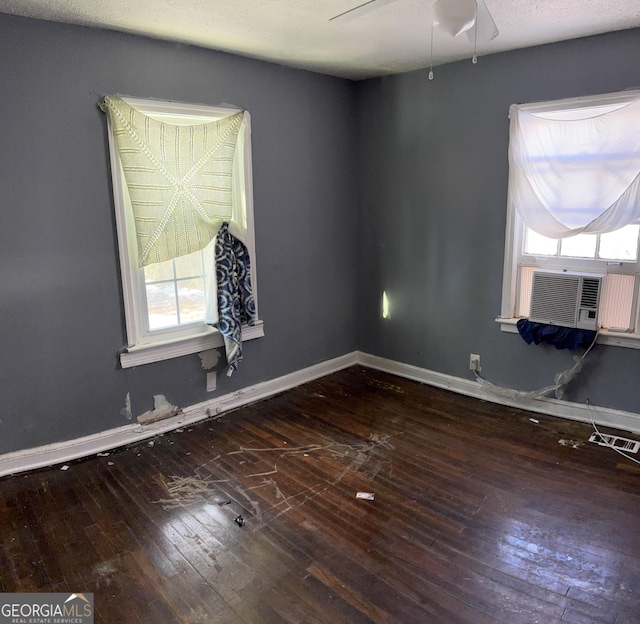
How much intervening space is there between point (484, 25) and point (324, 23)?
108 cm

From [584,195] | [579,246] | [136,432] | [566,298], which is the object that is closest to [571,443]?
[566,298]

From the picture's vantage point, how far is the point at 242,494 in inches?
108

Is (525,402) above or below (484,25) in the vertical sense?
below

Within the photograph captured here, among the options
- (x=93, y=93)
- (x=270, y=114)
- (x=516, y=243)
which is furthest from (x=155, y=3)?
(x=516, y=243)

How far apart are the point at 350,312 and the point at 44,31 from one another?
10.3 ft

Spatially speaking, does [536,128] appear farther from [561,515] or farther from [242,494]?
[242,494]

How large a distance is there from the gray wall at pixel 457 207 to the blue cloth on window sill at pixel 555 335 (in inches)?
4.1

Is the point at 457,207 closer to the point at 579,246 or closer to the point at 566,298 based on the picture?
the point at 579,246

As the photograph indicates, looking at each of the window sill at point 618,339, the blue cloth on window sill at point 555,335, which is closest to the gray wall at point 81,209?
the blue cloth on window sill at point 555,335

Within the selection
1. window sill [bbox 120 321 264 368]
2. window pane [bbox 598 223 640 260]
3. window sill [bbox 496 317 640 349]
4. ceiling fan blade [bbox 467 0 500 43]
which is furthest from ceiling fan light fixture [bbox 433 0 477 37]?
window sill [bbox 120 321 264 368]

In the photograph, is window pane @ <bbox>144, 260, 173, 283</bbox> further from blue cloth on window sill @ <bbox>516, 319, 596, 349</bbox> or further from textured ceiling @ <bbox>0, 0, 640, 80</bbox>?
blue cloth on window sill @ <bbox>516, 319, 596, 349</bbox>

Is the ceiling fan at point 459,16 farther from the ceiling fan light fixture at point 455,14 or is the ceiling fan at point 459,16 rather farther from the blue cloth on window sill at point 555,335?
the blue cloth on window sill at point 555,335

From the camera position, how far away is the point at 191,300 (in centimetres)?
358

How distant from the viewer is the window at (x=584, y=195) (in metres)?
3.08
